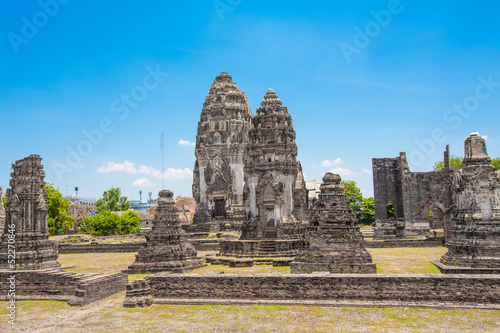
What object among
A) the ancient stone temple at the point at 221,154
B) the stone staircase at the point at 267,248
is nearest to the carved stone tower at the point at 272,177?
the stone staircase at the point at 267,248

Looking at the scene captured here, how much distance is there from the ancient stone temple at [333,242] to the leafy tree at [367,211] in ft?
132

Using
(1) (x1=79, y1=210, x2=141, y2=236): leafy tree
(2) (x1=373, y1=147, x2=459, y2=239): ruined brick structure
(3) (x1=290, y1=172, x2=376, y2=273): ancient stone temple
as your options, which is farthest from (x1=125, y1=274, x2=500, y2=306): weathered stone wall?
(1) (x1=79, y1=210, x2=141, y2=236): leafy tree

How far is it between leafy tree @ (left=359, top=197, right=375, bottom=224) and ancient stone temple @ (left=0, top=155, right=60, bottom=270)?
4183 centimetres

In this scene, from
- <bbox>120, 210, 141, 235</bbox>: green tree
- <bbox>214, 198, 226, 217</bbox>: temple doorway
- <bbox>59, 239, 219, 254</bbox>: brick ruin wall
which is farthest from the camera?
<bbox>120, 210, 141, 235</bbox>: green tree

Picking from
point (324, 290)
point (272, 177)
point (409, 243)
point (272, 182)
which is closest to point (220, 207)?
point (272, 177)

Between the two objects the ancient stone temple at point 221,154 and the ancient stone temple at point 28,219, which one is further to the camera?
the ancient stone temple at point 221,154

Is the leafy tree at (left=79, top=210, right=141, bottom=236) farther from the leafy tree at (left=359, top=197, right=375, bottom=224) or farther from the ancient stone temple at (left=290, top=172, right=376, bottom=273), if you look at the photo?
the ancient stone temple at (left=290, top=172, right=376, bottom=273)

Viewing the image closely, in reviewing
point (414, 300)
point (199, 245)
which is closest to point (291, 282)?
point (414, 300)

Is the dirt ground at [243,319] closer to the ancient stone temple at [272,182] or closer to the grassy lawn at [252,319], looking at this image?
the grassy lawn at [252,319]

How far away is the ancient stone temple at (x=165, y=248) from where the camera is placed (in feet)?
57.4

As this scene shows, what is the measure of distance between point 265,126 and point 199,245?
943 cm

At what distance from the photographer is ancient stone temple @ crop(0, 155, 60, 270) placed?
17125mm

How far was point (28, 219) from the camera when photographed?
690 inches

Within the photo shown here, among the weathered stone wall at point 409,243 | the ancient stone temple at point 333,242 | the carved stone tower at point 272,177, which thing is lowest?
the weathered stone wall at point 409,243
